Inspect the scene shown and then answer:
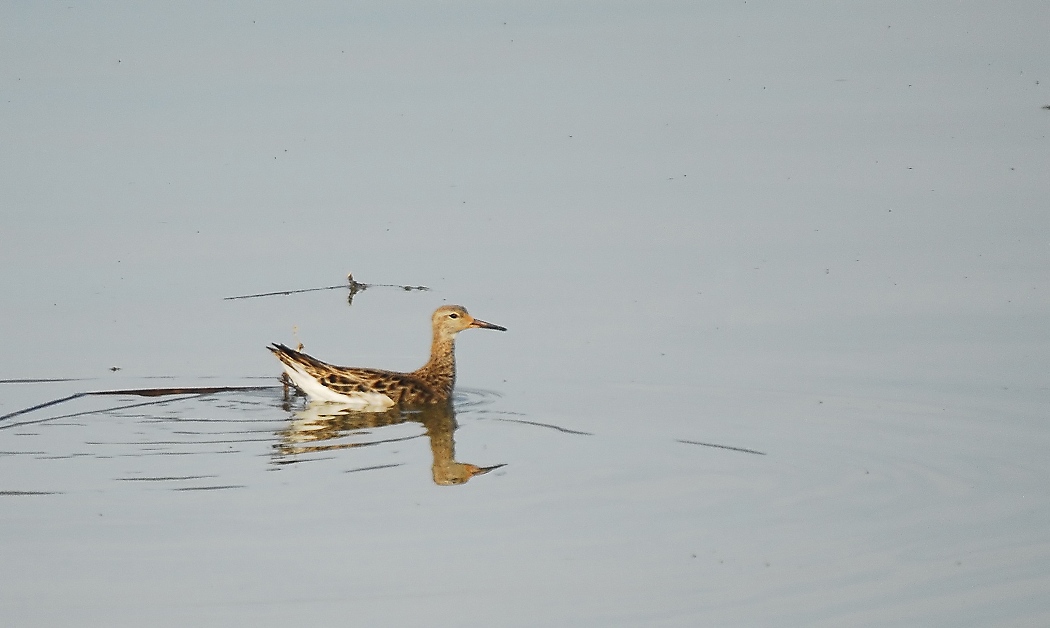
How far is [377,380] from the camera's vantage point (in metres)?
11.5

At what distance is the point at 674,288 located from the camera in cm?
1294

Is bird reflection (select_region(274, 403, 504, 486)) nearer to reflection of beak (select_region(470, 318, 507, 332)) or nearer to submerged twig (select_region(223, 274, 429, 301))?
reflection of beak (select_region(470, 318, 507, 332))

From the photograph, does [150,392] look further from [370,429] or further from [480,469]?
[480,469]

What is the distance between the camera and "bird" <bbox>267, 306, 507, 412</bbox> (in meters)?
11.4

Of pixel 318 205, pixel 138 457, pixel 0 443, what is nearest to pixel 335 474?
pixel 138 457

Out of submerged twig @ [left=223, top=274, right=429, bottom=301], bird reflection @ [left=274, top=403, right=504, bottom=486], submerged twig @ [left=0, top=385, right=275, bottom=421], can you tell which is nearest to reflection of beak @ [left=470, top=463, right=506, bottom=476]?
bird reflection @ [left=274, top=403, right=504, bottom=486]

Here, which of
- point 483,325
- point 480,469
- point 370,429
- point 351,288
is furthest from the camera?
point 351,288

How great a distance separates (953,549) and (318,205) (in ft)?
27.5

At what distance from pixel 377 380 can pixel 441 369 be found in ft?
1.87

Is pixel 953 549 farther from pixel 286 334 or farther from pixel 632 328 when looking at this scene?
pixel 286 334

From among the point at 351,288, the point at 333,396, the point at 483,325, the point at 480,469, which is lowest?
the point at 480,469

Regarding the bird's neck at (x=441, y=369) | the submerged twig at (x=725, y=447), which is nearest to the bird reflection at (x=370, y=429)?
the bird's neck at (x=441, y=369)

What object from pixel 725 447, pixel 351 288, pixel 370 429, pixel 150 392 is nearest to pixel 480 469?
pixel 725 447

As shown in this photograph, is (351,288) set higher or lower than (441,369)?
higher
